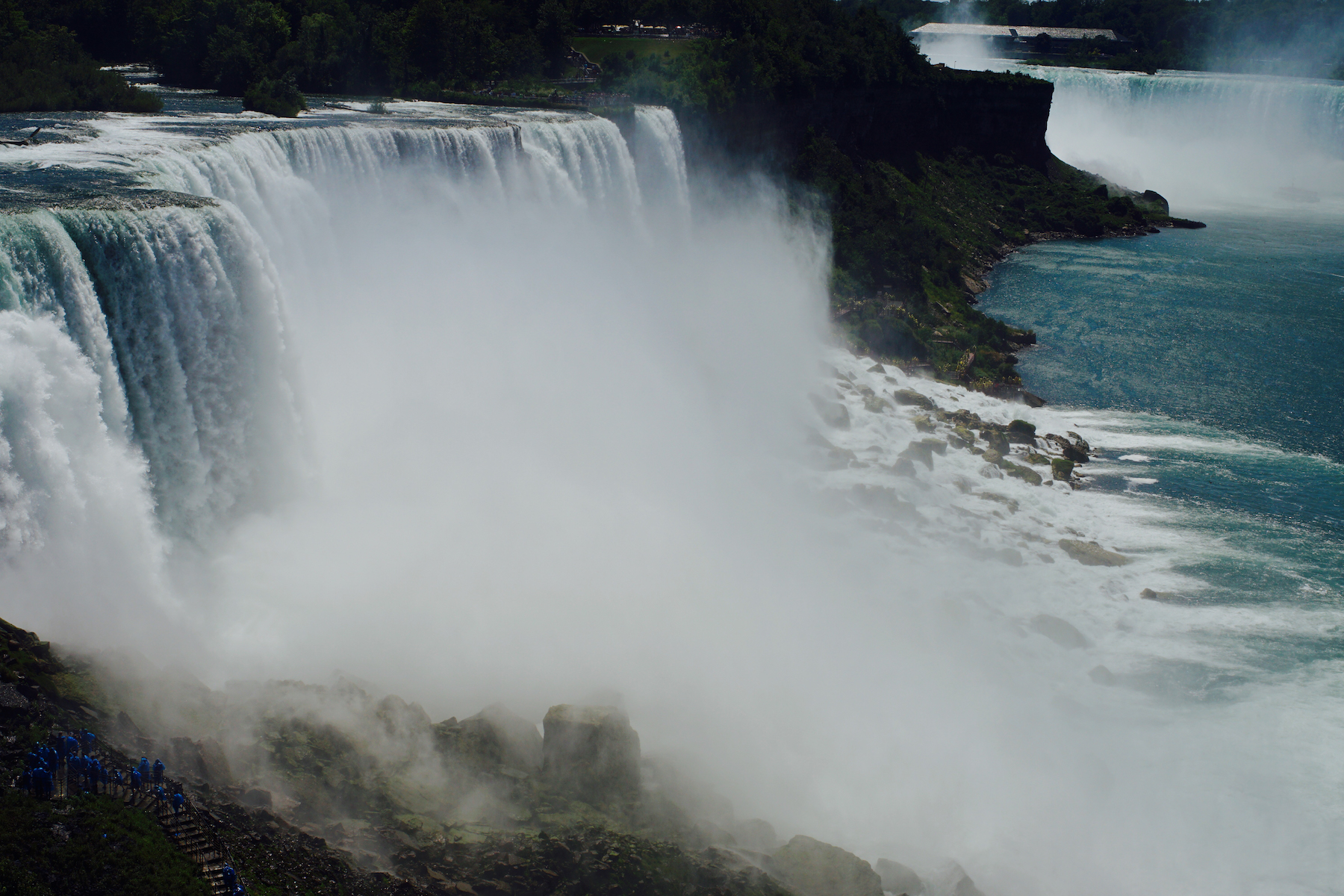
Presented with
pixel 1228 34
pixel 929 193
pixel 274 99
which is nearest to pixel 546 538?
pixel 274 99

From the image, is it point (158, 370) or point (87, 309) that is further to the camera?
point (158, 370)

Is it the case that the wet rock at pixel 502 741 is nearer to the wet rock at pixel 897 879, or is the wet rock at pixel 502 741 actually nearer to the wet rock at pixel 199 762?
the wet rock at pixel 199 762

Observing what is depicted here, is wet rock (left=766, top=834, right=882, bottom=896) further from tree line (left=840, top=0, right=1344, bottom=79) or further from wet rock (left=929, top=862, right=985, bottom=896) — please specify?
tree line (left=840, top=0, right=1344, bottom=79)

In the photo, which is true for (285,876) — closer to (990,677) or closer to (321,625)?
(321,625)

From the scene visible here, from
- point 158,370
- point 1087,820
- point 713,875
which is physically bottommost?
point 1087,820

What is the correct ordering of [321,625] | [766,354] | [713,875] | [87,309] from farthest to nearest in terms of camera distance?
1. [766,354]
2. [321,625]
3. [87,309]
4. [713,875]

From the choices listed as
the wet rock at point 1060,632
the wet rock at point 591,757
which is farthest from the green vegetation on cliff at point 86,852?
the wet rock at point 1060,632

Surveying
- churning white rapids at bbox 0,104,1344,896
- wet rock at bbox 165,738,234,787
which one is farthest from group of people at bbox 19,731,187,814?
churning white rapids at bbox 0,104,1344,896

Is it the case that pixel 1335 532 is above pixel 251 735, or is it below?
below

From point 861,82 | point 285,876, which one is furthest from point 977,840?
point 861,82
